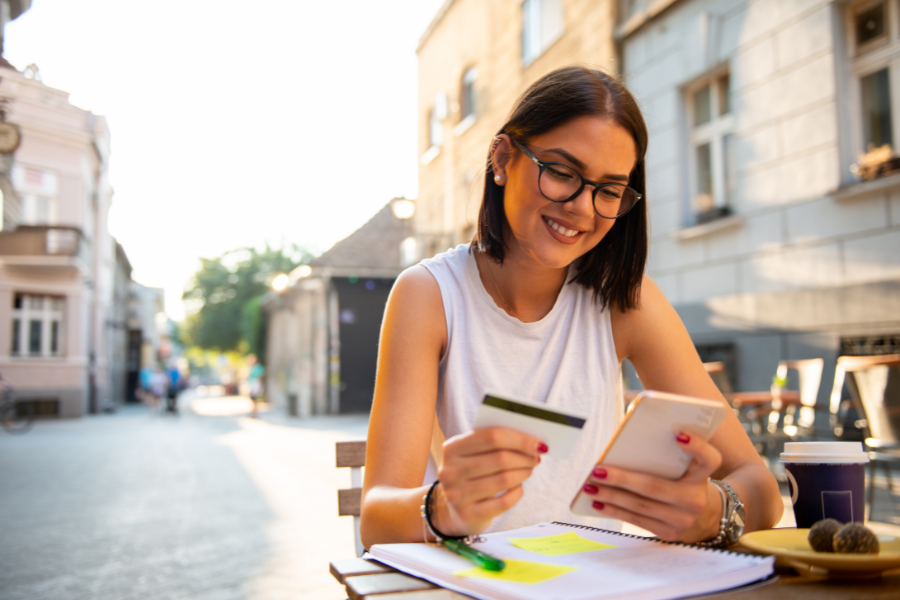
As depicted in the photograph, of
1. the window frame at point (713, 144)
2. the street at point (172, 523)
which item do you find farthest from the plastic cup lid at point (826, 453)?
the window frame at point (713, 144)

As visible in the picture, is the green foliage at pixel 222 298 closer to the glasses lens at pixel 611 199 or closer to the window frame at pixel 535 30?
the window frame at pixel 535 30

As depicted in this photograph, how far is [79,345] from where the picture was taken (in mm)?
22344

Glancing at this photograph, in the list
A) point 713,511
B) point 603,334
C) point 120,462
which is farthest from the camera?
point 120,462

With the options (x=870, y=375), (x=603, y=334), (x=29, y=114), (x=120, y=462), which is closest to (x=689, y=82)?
(x=870, y=375)

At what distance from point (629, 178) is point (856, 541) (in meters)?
0.99

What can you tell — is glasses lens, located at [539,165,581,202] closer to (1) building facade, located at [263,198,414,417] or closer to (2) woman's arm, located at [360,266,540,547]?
(2) woman's arm, located at [360,266,540,547]

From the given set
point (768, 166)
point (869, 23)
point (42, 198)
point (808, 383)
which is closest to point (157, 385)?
point (42, 198)

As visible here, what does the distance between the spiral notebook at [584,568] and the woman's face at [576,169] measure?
2.29ft

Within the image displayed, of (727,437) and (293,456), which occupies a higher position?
(727,437)

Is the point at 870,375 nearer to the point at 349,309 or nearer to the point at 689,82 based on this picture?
the point at 689,82

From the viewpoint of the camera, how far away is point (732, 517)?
1.17 meters

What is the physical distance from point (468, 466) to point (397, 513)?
1.07ft

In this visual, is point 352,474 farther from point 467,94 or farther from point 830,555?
point 467,94

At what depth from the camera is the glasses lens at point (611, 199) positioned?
1545mm
